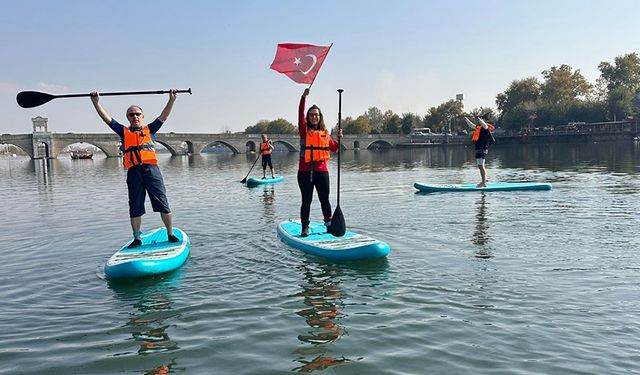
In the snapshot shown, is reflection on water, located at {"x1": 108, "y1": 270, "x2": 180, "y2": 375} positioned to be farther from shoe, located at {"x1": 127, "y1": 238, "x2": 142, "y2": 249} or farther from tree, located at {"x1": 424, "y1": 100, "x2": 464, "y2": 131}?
tree, located at {"x1": 424, "y1": 100, "x2": 464, "y2": 131}

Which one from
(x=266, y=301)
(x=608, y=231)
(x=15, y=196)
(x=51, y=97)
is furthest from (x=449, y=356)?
(x=15, y=196)

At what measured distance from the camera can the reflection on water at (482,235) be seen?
9.03 meters

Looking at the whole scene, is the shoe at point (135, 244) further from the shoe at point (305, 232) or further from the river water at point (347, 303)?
the shoe at point (305, 232)

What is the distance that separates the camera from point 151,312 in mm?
6348

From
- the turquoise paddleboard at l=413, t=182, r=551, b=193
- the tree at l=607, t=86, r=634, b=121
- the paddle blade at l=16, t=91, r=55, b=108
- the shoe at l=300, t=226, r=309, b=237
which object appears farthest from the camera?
the tree at l=607, t=86, r=634, b=121

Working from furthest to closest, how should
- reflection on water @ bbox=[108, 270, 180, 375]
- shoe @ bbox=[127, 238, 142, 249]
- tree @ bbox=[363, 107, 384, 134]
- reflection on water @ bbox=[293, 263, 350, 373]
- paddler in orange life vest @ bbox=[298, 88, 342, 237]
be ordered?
tree @ bbox=[363, 107, 384, 134]
paddler in orange life vest @ bbox=[298, 88, 342, 237]
shoe @ bbox=[127, 238, 142, 249]
reflection on water @ bbox=[108, 270, 180, 375]
reflection on water @ bbox=[293, 263, 350, 373]

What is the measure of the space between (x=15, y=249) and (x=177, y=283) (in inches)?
209

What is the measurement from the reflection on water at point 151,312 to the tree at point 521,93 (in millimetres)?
121091

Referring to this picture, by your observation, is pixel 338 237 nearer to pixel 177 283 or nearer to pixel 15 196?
pixel 177 283

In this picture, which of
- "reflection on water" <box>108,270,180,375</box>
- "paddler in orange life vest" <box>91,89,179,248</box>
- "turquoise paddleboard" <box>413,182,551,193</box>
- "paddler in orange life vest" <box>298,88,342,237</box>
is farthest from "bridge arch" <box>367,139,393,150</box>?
"reflection on water" <box>108,270,180,375</box>

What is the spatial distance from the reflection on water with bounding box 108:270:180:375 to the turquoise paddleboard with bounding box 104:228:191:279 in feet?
0.42

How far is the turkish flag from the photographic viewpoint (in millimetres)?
10211

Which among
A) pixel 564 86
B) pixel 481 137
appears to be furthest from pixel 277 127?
pixel 481 137

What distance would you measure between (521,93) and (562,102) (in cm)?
1271
